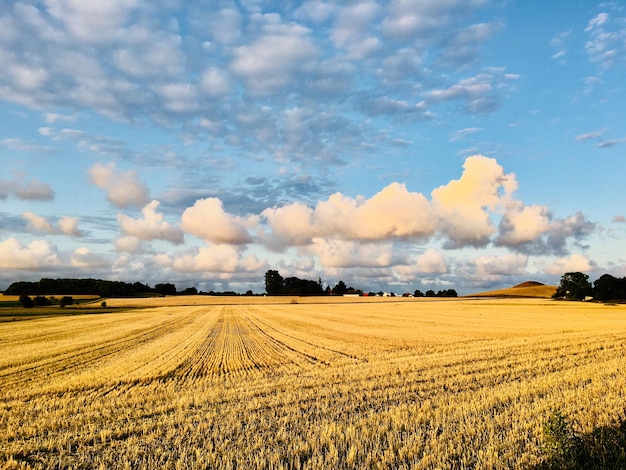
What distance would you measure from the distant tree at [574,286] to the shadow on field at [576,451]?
115 meters

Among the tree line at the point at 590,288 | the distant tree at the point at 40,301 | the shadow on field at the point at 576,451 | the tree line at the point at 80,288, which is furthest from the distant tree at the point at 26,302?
the tree line at the point at 590,288

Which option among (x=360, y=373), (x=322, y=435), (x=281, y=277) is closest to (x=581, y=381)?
(x=360, y=373)

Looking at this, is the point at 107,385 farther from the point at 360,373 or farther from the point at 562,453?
the point at 562,453

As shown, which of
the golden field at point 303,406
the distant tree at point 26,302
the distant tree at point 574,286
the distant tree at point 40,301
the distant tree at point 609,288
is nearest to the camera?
the golden field at point 303,406

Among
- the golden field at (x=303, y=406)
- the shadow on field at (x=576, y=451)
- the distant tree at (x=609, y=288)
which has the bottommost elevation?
the golden field at (x=303, y=406)

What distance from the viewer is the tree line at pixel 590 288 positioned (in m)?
98.0

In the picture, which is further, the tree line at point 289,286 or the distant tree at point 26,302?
the tree line at point 289,286

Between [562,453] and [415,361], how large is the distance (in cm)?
1064

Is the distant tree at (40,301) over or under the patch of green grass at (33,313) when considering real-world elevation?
over

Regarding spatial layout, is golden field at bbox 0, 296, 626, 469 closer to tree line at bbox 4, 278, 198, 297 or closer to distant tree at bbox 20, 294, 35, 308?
distant tree at bbox 20, 294, 35, 308

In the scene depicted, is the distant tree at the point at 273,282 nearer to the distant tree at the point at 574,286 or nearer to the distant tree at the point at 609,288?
the distant tree at the point at 574,286

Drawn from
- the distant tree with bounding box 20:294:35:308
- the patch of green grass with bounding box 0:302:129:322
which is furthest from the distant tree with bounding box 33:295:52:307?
the distant tree with bounding box 20:294:35:308

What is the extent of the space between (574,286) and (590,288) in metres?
5.83

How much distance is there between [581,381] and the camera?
12805 mm
